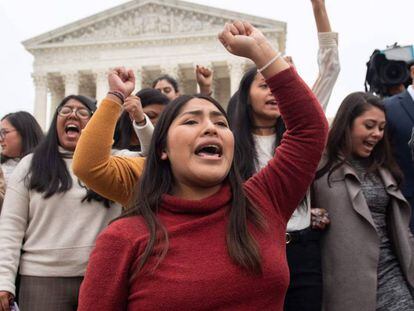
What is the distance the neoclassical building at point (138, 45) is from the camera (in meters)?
38.4

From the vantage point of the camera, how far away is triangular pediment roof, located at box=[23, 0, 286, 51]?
3897 cm

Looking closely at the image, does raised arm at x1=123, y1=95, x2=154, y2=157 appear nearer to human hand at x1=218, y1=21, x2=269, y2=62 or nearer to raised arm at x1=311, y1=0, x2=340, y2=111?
raised arm at x1=311, y1=0, x2=340, y2=111

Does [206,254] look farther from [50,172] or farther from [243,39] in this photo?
[50,172]

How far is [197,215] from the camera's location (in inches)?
75.2

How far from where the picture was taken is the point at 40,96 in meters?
39.3

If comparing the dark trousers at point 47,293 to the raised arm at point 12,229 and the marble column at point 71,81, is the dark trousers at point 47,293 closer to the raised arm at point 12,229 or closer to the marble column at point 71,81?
the raised arm at point 12,229

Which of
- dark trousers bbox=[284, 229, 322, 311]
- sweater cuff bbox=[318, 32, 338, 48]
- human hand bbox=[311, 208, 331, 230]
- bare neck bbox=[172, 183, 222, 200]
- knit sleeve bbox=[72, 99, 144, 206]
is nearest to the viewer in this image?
bare neck bbox=[172, 183, 222, 200]

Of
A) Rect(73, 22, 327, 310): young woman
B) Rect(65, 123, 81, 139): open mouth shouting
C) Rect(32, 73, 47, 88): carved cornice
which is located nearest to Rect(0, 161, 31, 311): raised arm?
Rect(65, 123, 81, 139): open mouth shouting

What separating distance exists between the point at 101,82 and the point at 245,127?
36.5 m

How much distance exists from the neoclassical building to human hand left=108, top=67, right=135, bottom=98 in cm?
3518

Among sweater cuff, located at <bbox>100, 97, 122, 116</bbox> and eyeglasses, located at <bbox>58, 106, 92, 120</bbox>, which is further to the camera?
eyeglasses, located at <bbox>58, 106, 92, 120</bbox>

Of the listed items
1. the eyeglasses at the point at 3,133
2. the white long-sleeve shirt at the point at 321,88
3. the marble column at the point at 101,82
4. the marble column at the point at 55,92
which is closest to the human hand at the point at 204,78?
the white long-sleeve shirt at the point at 321,88

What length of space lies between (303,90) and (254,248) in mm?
670

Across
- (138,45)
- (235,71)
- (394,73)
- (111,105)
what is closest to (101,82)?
(138,45)
